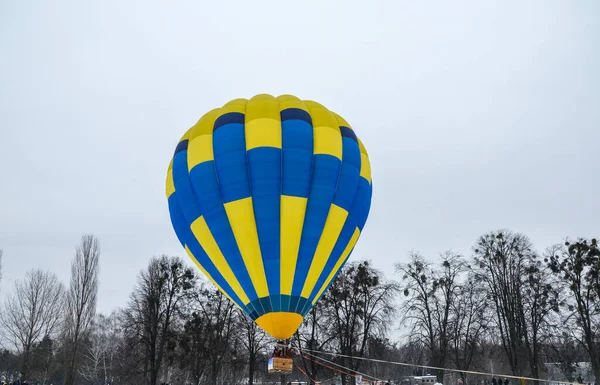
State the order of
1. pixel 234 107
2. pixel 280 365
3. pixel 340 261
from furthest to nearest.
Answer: pixel 234 107 < pixel 340 261 < pixel 280 365

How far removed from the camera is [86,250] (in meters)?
30.9

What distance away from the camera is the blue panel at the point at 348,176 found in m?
10.6

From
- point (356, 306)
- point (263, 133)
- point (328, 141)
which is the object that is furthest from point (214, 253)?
point (356, 306)

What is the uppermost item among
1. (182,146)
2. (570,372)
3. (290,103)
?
(290,103)

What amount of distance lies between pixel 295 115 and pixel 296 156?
1.18 meters

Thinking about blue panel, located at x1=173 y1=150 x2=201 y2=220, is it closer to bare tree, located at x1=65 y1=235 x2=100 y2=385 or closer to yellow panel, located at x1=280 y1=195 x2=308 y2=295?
yellow panel, located at x1=280 y1=195 x2=308 y2=295

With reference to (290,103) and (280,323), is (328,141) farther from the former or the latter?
(280,323)

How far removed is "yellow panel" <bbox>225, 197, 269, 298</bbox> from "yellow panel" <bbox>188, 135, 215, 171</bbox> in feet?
4.40

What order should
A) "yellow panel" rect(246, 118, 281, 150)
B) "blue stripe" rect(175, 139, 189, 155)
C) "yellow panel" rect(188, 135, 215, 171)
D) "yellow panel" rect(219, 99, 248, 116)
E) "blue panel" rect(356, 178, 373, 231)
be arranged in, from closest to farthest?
"yellow panel" rect(246, 118, 281, 150) → "yellow panel" rect(188, 135, 215, 171) → "yellow panel" rect(219, 99, 248, 116) → "blue panel" rect(356, 178, 373, 231) → "blue stripe" rect(175, 139, 189, 155)

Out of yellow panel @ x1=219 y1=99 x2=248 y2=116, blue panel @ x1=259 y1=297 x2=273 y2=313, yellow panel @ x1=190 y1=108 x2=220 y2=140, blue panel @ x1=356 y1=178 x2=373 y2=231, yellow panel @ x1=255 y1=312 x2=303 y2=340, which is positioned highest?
yellow panel @ x1=219 y1=99 x2=248 y2=116

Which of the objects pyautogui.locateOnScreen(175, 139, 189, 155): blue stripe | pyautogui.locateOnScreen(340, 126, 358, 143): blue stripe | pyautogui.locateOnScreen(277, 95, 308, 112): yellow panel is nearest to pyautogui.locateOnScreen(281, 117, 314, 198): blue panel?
pyautogui.locateOnScreen(277, 95, 308, 112): yellow panel

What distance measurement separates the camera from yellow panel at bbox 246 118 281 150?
1020 cm

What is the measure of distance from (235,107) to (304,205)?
307 centimetres

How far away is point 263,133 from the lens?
10.3 meters
